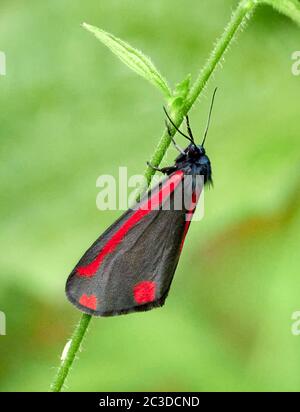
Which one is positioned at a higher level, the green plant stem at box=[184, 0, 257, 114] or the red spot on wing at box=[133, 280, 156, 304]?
the green plant stem at box=[184, 0, 257, 114]

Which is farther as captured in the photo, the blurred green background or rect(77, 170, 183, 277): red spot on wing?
the blurred green background

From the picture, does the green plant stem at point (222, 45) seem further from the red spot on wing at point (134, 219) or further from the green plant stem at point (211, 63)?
the red spot on wing at point (134, 219)

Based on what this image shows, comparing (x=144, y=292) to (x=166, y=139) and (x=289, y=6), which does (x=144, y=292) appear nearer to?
(x=166, y=139)

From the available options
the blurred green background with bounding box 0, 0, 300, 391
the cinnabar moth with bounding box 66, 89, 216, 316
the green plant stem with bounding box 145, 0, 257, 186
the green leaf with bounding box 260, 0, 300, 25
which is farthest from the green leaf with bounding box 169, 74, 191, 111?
the blurred green background with bounding box 0, 0, 300, 391

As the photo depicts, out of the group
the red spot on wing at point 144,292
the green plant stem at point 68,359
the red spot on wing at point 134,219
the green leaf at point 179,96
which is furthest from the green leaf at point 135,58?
the green plant stem at point 68,359

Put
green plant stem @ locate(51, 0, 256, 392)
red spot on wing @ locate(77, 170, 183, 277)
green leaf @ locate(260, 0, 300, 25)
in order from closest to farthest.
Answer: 1. green plant stem @ locate(51, 0, 256, 392)
2. green leaf @ locate(260, 0, 300, 25)
3. red spot on wing @ locate(77, 170, 183, 277)

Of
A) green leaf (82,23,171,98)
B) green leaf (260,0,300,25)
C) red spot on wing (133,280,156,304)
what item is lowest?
red spot on wing (133,280,156,304)

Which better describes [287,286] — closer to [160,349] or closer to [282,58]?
[160,349]

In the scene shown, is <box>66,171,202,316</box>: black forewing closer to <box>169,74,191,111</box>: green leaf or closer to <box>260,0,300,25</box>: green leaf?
<box>169,74,191,111</box>: green leaf

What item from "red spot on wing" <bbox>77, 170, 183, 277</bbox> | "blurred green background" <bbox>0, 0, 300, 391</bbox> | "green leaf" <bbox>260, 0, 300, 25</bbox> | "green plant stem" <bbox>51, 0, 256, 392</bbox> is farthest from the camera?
"blurred green background" <bbox>0, 0, 300, 391</bbox>
